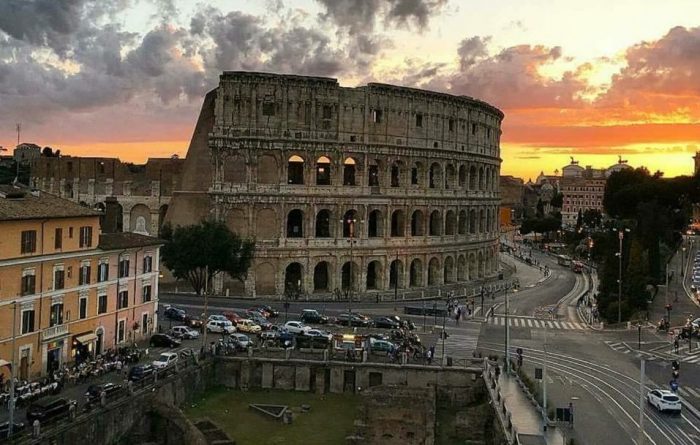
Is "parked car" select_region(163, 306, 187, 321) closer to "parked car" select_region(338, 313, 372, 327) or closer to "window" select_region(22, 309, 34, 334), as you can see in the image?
"parked car" select_region(338, 313, 372, 327)

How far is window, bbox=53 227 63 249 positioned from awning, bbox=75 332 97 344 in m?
5.71

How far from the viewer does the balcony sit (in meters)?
43.1

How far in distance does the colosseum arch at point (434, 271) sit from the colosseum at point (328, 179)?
0.47ft

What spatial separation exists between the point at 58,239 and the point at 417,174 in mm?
52627

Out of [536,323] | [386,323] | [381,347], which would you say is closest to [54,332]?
[381,347]

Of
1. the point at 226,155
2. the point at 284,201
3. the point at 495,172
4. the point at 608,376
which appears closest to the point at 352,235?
the point at 284,201

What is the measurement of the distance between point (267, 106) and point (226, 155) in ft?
22.6

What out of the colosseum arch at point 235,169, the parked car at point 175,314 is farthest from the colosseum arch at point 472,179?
the parked car at point 175,314

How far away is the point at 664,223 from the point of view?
98.0 metres

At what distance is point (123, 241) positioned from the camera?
2061 inches

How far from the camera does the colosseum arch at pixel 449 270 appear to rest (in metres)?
95.1

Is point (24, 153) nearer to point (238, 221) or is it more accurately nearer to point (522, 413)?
point (238, 221)

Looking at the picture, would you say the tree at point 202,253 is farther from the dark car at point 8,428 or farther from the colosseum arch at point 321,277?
the dark car at point 8,428

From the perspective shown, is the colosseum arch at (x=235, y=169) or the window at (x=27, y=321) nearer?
the window at (x=27, y=321)
